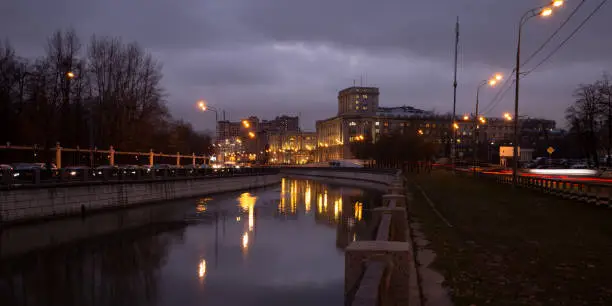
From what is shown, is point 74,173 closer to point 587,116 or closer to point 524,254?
point 524,254

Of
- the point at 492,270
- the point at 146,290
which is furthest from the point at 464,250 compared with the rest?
the point at 146,290

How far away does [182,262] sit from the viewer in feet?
69.0

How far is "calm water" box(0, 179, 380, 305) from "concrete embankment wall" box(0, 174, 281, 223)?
139 cm

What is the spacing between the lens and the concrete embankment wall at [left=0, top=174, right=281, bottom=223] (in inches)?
1182

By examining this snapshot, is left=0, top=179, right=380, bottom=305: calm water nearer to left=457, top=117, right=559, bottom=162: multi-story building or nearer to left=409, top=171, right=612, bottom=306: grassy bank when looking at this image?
left=409, top=171, right=612, bottom=306: grassy bank

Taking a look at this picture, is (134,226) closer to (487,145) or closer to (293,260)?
(293,260)

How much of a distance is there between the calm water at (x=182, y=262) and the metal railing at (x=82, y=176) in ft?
8.41

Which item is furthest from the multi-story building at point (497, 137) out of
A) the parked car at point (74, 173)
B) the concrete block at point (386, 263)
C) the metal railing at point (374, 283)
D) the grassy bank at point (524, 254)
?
the metal railing at point (374, 283)

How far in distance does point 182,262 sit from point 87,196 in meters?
18.6

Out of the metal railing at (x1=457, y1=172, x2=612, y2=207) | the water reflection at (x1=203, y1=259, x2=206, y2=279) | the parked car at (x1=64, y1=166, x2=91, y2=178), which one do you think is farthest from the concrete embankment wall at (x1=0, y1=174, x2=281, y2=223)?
the metal railing at (x1=457, y1=172, x2=612, y2=207)

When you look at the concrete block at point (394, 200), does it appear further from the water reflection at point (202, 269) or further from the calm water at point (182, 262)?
the water reflection at point (202, 269)

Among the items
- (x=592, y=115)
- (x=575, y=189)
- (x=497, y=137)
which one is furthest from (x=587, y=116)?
(x=497, y=137)

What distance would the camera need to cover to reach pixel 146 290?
16516mm

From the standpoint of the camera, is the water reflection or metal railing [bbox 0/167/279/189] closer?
the water reflection
